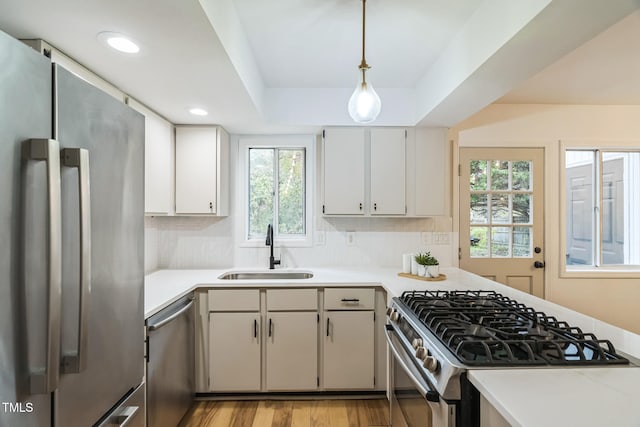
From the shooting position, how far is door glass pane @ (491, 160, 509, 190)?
9.48 feet

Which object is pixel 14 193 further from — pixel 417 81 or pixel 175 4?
pixel 417 81

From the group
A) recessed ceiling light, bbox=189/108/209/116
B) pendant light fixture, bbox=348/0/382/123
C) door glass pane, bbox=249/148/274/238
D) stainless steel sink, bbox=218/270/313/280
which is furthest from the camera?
door glass pane, bbox=249/148/274/238

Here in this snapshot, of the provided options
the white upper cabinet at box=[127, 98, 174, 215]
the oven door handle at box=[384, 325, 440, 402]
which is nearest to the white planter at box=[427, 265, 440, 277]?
the oven door handle at box=[384, 325, 440, 402]

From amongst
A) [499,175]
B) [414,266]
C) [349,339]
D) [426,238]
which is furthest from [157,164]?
[499,175]

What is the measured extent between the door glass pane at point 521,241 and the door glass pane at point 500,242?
2.5 inches

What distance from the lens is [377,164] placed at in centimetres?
267

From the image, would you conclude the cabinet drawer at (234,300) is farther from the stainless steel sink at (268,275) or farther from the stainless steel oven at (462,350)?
the stainless steel oven at (462,350)

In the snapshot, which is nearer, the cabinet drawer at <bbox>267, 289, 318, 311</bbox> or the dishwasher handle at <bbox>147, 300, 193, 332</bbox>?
the dishwasher handle at <bbox>147, 300, 193, 332</bbox>

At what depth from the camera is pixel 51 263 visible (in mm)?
751

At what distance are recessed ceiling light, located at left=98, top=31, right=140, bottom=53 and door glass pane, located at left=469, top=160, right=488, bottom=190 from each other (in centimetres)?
270

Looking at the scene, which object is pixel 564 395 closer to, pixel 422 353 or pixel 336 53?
pixel 422 353

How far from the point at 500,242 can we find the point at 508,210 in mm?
303

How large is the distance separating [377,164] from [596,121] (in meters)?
2.14

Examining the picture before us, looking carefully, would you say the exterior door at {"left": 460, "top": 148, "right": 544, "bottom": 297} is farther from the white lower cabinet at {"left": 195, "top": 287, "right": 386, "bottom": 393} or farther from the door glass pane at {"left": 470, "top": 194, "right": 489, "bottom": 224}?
the white lower cabinet at {"left": 195, "top": 287, "right": 386, "bottom": 393}
